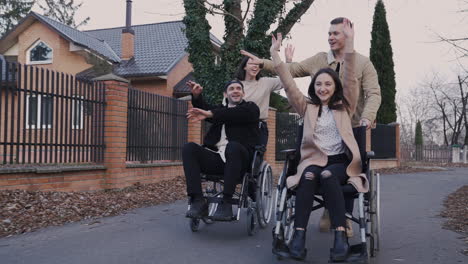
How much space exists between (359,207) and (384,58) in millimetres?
25683

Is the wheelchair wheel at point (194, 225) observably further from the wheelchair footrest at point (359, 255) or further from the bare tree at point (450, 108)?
the bare tree at point (450, 108)

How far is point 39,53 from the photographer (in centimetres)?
2473

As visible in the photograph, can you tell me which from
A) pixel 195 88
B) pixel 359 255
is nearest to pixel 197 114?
pixel 195 88

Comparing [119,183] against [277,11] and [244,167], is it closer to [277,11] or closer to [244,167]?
[244,167]

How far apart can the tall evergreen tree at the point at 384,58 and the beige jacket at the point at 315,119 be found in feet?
75.1

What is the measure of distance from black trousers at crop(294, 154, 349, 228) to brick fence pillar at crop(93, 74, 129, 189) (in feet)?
16.7

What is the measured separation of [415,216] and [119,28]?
28.6m

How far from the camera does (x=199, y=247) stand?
4051mm

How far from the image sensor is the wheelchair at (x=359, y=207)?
329 cm

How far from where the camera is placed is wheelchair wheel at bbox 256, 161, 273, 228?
15.7ft

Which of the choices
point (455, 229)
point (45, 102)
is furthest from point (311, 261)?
point (45, 102)

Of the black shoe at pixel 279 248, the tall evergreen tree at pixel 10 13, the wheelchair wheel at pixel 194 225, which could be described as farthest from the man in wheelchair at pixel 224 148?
the tall evergreen tree at pixel 10 13

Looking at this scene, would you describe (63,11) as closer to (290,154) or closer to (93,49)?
(93,49)

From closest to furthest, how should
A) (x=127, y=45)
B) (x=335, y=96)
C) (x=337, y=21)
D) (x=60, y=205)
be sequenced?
1. (x=335, y=96)
2. (x=337, y=21)
3. (x=60, y=205)
4. (x=127, y=45)
